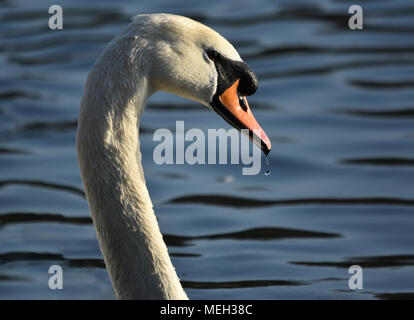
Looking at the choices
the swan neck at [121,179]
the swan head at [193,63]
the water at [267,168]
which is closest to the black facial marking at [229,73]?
the swan head at [193,63]

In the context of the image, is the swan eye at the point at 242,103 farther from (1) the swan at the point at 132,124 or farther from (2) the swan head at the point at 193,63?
(1) the swan at the point at 132,124

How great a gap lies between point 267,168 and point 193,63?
3.56 meters

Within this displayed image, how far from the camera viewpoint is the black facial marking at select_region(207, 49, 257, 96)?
16.3 feet

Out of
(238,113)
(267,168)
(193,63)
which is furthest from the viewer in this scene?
(267,168)

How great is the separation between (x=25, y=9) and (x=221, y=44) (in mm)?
8982

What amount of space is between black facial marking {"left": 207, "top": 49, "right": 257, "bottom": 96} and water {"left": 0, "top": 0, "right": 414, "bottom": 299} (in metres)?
1.72

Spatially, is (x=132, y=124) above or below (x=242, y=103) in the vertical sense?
below

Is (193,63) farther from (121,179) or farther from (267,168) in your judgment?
(267,168)

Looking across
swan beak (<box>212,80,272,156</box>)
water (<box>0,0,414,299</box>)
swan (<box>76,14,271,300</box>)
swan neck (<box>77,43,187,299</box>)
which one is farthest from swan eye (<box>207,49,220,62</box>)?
water (<box>0,0,414,299</box>)

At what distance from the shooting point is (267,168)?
840 cm

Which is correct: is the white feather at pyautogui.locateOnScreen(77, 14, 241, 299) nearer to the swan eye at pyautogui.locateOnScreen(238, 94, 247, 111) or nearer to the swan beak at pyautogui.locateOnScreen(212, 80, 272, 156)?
the swan beak at pyautogui.locateOnScreen(212, 80, 272, 156)

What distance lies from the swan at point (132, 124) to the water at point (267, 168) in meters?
1.74

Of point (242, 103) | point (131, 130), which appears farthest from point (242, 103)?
point (131, 130)
